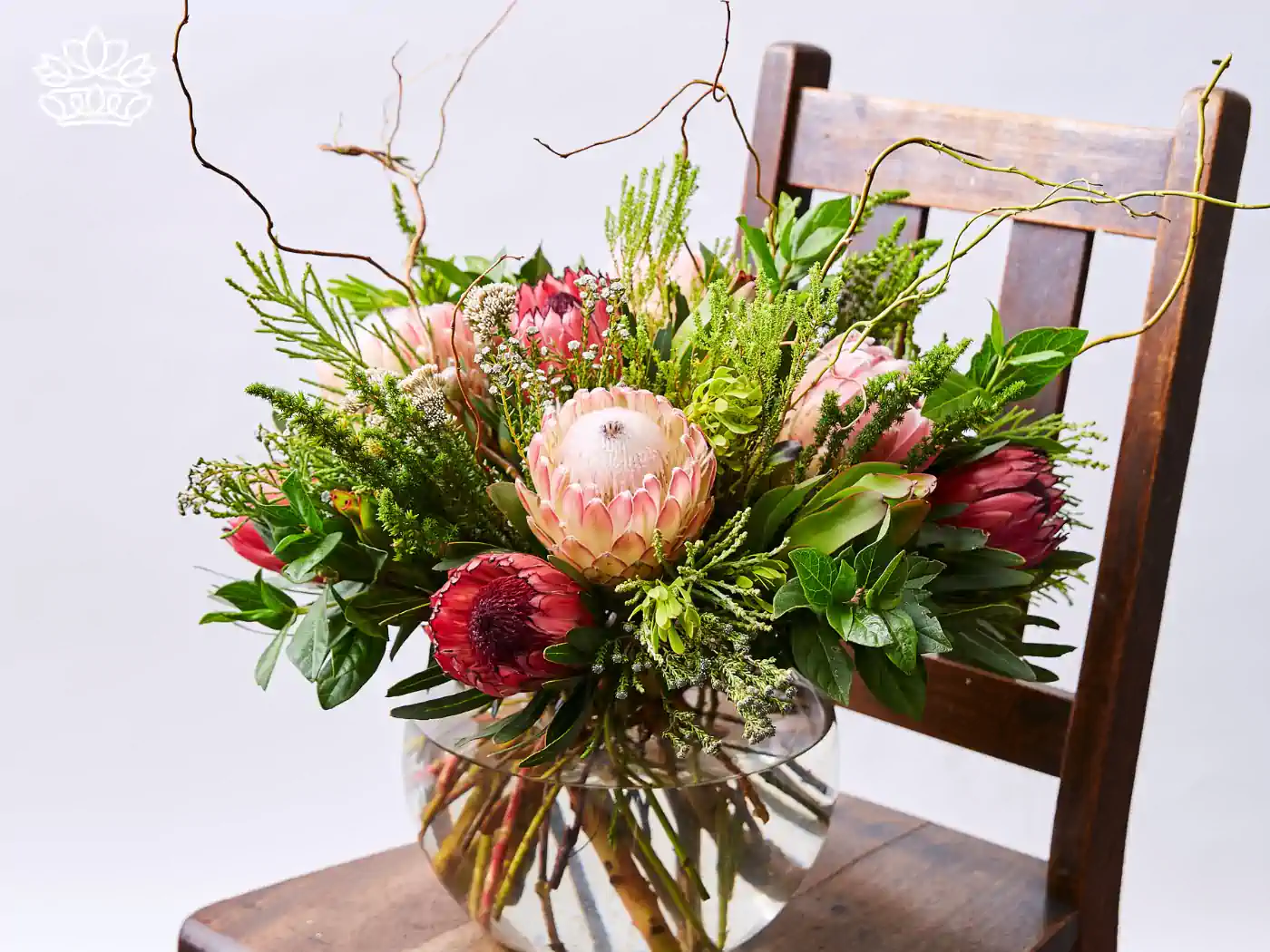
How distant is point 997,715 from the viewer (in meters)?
0.93

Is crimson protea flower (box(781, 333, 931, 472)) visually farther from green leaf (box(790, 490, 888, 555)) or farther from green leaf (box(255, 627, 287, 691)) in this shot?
green leaf (box(255, 627, 287, 691))

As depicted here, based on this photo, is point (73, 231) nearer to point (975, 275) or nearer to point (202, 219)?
point (202, 219)

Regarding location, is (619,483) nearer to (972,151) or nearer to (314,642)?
(314,642)

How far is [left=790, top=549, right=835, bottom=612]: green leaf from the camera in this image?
0.58 m

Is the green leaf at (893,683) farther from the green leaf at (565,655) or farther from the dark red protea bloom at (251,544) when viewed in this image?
the dark red protea bloom at (251,544)

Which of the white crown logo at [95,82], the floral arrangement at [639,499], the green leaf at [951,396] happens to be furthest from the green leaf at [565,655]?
the white crown logo at [95,82]

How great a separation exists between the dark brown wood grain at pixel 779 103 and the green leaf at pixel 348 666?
0.50 m

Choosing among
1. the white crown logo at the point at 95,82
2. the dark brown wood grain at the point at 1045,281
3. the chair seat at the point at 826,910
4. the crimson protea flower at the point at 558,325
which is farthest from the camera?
the white crown logo at the point at 95,82

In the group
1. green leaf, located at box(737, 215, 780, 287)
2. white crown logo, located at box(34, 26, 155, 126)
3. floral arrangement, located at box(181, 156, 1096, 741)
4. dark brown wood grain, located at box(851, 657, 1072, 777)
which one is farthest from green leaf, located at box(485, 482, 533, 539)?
white crown logo, located at box(34, 26, 155, 126)

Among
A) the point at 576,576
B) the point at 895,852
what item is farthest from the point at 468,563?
the point at 895,852

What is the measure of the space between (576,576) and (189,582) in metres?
1.28

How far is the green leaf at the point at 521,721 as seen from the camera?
0.63m

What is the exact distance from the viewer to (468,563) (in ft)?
1.95

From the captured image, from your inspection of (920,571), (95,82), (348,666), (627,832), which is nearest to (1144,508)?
(920,571)
